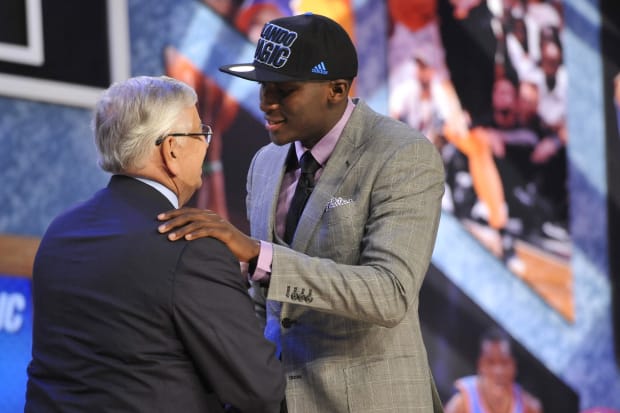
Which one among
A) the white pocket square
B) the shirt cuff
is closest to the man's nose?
the white pocket square

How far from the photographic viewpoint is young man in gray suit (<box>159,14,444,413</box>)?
2160 mm

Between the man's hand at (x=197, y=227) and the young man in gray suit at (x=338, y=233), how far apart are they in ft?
0.43

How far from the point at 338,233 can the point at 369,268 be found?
0.17 meters

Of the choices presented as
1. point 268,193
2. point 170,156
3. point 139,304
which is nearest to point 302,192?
point 268,193

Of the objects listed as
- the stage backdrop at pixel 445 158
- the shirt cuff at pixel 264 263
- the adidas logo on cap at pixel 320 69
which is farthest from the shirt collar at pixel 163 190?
the stage backdrop at pixel 445 158

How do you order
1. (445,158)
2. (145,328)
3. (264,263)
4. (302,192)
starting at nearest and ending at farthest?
1. (145,328)
2. (264,263)
3. (302,192)
4. (445,158)

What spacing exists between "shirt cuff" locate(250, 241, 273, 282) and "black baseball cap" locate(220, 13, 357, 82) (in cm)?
45

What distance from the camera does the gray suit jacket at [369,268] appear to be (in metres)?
2.25

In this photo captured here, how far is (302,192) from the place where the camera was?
246cm

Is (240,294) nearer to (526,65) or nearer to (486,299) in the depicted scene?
(486,299)

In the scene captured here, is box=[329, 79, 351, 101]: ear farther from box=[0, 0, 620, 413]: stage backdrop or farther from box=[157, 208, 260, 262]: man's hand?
box=[0, 0, 620, 413]: stage backdrop

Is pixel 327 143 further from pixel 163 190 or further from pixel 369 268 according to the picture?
pixel 163 190

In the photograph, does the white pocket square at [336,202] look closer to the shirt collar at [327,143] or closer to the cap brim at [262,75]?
the shirt collar at [327,143]

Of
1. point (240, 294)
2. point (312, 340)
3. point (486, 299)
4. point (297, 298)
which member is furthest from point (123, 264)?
point (486, 299)
